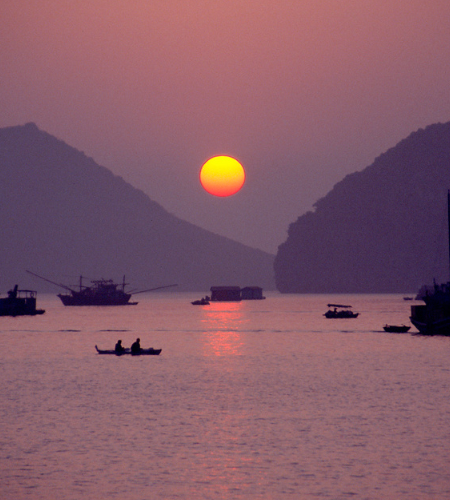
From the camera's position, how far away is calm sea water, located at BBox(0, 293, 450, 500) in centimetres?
2925

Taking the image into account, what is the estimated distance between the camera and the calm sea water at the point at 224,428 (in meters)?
29.2

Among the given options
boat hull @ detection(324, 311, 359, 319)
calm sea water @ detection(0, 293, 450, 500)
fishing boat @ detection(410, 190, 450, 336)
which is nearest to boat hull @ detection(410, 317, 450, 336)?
fishing boat @ detection(410, 190, 450, 336)

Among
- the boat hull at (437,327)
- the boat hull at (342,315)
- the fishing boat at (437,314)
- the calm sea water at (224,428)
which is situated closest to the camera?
the calm sea water at (224,428)

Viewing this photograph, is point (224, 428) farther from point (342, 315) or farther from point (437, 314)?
point (342, 315)

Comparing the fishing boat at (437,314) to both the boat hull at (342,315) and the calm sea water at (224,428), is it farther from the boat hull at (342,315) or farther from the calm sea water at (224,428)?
the boat hull at (342,315)

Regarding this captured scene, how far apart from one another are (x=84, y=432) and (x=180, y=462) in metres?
8.26

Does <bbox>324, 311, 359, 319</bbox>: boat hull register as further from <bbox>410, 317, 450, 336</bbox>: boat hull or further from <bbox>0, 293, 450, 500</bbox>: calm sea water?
<bbox>0, 293, 450, 500</bbox>: calm sea water

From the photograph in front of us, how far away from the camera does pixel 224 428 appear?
41156 millimetres

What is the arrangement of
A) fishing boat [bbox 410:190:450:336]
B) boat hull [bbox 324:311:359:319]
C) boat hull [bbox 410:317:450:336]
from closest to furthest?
fishing boat [bbox 410:190:450:336] < boat hull [bbox 410:317:450:336] < boat hull [bbox 324:311:359:319]

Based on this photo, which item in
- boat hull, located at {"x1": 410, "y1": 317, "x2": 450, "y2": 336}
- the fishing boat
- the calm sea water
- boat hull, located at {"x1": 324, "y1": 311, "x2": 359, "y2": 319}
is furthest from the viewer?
boat hull, located at {"x1": 324, "y1": 311, "x2": 359, "y2": 319}

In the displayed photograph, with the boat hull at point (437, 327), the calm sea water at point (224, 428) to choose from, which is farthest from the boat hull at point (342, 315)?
the calm sea water at point (224, 428)

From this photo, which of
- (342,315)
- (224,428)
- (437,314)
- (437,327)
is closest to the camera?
(224,428)

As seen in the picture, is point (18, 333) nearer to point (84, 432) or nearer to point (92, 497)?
point (84, 432)

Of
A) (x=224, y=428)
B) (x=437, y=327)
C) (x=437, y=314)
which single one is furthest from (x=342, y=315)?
(x=224, y=428)
